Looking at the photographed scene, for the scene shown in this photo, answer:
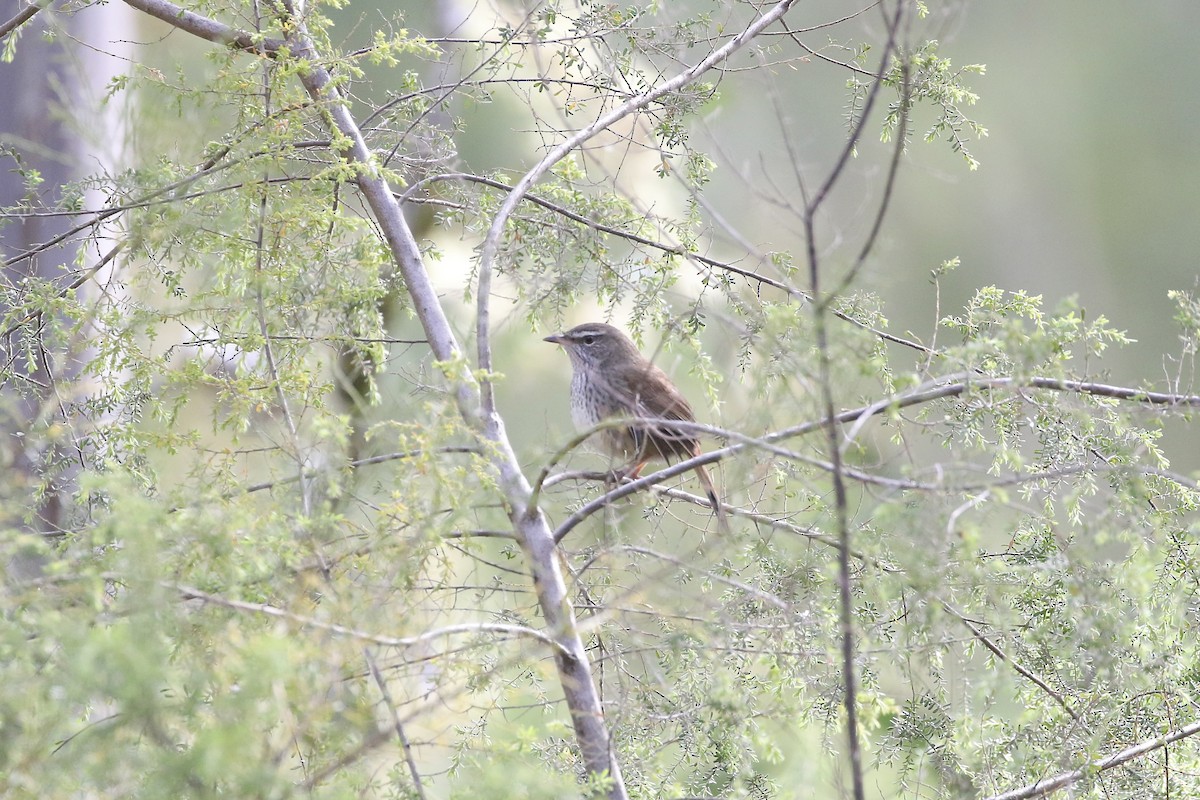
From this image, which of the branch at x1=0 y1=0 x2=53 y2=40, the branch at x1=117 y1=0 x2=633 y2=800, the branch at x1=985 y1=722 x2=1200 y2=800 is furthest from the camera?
the branch at x1=0 y1=0 x2=53 y2=40

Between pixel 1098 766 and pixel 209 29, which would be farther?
pixel 209 29

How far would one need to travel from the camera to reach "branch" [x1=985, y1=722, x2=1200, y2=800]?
104 inches

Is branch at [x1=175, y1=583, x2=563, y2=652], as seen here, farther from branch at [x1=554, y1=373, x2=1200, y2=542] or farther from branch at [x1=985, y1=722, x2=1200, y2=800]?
branch at [x1=985, y1=722, x2=1200, y2=800]

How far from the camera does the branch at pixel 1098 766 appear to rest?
2645mm

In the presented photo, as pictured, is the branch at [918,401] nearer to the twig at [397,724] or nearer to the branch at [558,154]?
the branch at [558,154]

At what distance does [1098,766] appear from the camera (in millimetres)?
2654

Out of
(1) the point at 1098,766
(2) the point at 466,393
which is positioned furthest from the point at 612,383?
(1) the point at 1098,766

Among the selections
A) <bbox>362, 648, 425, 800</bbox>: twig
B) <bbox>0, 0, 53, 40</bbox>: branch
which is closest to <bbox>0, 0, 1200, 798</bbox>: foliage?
<bbox>362, 648, 425, 800</bbox>: twig

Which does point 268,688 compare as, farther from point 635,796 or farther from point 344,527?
point 635,796

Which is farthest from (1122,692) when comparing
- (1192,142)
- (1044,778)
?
(1192,142)

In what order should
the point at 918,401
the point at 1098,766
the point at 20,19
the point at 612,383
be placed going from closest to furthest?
the point at 918,401
the point at 1098,766
the point at 20,19
the point at 612,383

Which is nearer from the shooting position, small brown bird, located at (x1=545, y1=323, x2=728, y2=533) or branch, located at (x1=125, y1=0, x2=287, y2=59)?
branch, located at (x1=125, y1=0, x2=287, y2=59)

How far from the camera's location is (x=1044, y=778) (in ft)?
9.30

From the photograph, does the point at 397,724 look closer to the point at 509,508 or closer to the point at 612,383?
the point at 509,508
